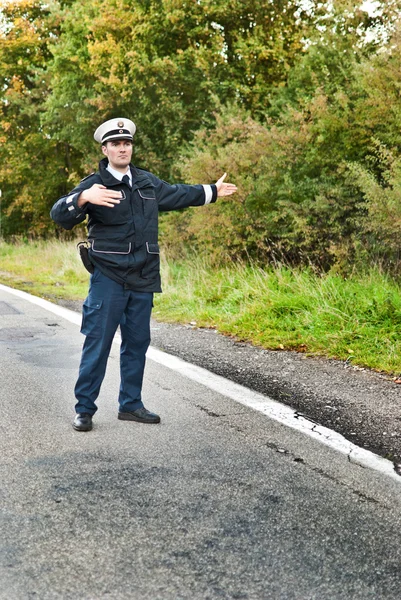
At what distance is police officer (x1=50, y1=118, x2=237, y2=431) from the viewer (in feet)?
14.9

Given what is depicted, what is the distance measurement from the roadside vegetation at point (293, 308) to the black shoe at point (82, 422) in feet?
9.54

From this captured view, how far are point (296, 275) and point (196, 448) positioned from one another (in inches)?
239

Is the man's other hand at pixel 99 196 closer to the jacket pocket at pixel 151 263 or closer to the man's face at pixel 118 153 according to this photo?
the man's face at pixel 118 153

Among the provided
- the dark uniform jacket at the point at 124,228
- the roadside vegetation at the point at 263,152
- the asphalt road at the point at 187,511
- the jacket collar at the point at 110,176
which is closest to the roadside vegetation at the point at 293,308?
the roadside vegetation at the point at 263,152

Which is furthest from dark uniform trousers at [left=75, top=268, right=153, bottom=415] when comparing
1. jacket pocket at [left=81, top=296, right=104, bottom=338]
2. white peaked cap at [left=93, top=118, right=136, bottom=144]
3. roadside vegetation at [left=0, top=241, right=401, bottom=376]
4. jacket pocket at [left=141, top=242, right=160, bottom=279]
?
roadside vegetation at [left=0, top=241, right=401, bottom=376]

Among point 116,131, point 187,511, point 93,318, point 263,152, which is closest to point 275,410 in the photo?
point 93,318

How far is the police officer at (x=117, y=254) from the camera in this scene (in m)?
4.55

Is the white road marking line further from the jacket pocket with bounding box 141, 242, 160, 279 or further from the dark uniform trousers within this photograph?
the jacket pocket with bounding box 141, 242, 160, 279

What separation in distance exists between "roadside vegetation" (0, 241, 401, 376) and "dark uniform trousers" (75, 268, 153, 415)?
2.55m

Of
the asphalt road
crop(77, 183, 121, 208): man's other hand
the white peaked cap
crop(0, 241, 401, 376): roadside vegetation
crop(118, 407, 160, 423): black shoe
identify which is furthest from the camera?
crop(0, 241, 401, 376): roadside vegetation

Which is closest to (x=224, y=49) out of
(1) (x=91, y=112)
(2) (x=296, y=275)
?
(1) (x=91, y=112)

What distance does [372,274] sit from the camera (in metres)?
9.37

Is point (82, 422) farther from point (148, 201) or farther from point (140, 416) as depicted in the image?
point (148, 201)

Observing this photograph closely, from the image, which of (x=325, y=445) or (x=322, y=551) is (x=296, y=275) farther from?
(x=322, y=551)
